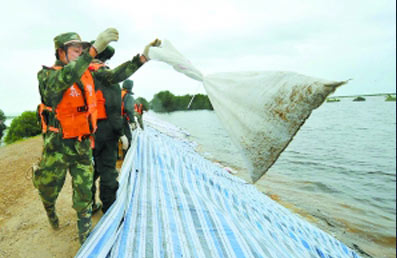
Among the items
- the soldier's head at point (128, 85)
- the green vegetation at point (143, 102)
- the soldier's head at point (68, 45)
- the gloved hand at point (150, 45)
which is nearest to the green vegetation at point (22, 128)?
the green vegetation at point (143, 102)

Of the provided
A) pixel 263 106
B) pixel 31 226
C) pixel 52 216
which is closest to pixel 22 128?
pixel 31 226

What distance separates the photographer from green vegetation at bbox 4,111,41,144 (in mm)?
13422

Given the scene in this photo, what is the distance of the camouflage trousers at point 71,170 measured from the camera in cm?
203

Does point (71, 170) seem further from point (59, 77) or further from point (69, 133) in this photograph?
point (59, 77)

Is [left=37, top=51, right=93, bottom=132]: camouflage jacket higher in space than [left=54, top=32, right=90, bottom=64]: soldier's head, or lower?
lower

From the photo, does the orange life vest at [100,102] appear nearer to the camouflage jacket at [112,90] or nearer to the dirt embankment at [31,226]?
the camouflage jacket at [112,90]

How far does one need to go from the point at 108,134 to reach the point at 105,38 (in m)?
1.27

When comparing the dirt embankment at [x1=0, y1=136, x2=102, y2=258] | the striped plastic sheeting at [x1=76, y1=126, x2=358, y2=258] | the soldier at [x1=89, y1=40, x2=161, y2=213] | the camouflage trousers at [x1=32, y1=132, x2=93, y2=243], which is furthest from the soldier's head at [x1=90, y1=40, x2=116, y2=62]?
the dirt embankment at [x1=0, y1=136, x2=102, y2=258]

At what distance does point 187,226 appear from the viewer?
6.68ft

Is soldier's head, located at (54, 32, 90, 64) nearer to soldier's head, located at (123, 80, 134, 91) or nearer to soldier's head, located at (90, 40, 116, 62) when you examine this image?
soldier's head, located at (90, 40, 116, 62)

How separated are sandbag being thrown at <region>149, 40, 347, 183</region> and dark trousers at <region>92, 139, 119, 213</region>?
1.52 m

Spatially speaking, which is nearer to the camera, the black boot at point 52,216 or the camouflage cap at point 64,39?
the camouflage cap at point 64,39

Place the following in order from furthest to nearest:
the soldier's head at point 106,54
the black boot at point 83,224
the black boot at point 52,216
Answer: the soldier's head at point 106,54
the black boot at point 52,216
the black boot at point 83,224

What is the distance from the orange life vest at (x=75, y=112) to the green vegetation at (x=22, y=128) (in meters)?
14.2
